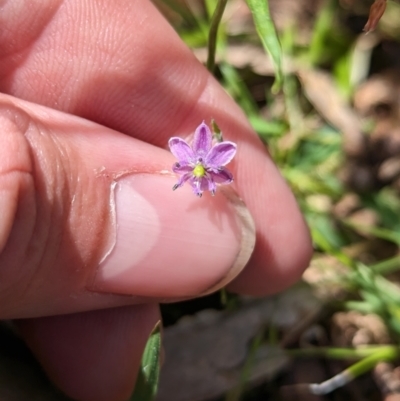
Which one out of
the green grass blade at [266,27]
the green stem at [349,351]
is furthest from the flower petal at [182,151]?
the green stem at [349,351]

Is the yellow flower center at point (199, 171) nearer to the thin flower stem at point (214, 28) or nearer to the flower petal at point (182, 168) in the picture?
the flower petal at point (182, 168)

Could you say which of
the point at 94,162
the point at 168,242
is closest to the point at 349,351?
the point at 168,242

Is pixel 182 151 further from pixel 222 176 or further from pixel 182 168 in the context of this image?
pixel 222 176

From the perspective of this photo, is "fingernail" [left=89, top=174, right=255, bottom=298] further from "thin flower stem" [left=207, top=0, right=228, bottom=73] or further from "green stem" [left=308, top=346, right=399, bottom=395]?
"green stem" [left=308, top=346, right=399, bottom=395]

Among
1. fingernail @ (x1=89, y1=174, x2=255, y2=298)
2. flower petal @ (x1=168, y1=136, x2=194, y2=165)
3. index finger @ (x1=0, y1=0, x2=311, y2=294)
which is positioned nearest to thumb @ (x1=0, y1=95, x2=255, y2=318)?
fingernail @ (x1=89, y1=174, x2=255, y2=298)

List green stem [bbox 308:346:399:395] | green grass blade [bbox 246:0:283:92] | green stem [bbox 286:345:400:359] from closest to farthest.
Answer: green grass blade [bbox 246:0:283:92] < green stem [bbox 308:346:399:395] < green stem [bbox 286:345:400:359]
